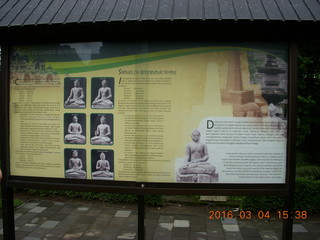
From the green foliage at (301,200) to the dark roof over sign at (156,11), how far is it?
11.0ft

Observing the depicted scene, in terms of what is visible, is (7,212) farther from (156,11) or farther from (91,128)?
(156,11)

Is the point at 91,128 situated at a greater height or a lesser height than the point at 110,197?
greater

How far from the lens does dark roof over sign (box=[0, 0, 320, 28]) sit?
8.06ft

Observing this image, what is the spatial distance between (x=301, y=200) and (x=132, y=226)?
317 cm

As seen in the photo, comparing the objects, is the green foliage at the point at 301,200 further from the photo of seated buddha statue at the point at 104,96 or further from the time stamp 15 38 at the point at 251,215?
the photo of seated buddha statue at the point at 104,96

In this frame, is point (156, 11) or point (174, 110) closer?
point (156, 11)

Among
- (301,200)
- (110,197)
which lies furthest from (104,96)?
(301,200)

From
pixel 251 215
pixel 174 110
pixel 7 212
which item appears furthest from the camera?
pixel 251 215

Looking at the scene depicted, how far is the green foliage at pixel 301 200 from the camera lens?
4.72 metres

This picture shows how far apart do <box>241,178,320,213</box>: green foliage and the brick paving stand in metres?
0.24

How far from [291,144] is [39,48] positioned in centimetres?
305

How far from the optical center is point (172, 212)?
16.5 feet

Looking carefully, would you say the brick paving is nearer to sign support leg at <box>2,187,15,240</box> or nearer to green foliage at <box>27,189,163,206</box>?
green foliage at <box>27,189,163,206</box>

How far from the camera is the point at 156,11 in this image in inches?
100
